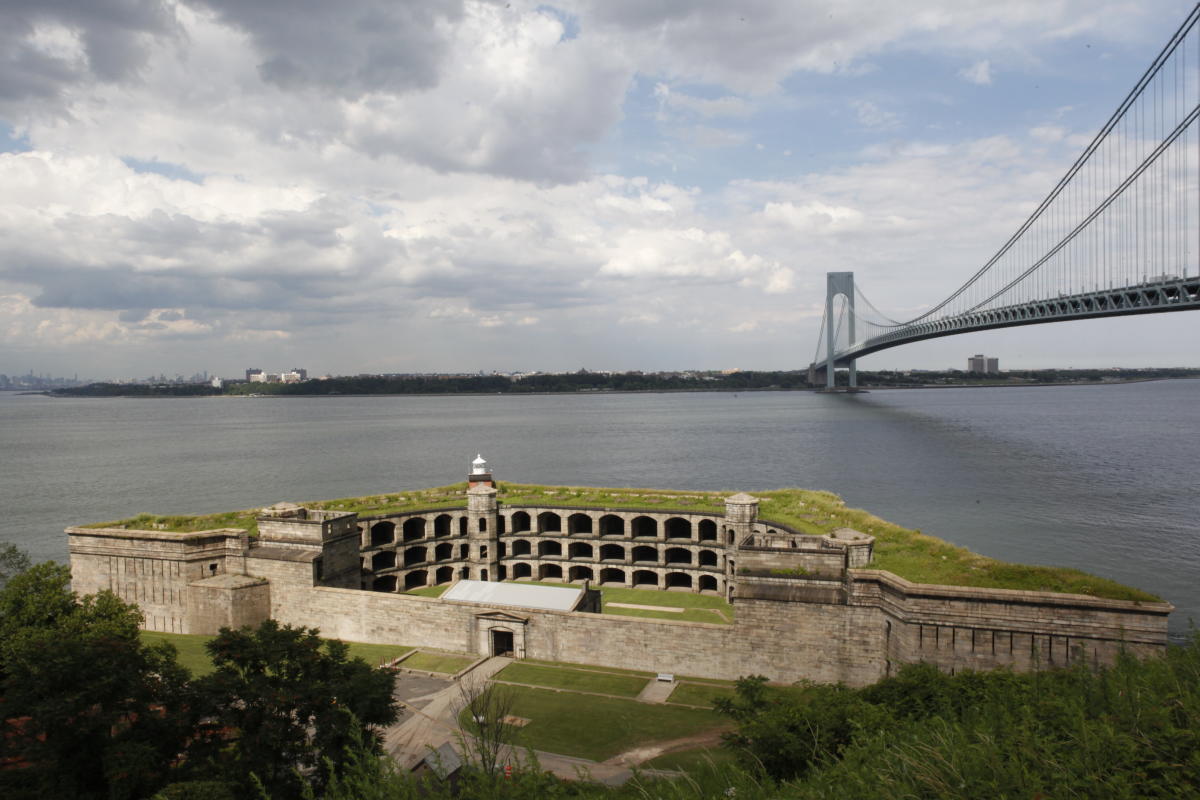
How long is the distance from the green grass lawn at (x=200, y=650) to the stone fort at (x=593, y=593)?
45cm

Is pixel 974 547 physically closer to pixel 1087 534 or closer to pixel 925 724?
pixel 1087 534

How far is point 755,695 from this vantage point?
18.6 m

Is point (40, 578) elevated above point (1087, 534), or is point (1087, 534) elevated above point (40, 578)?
point (40, 578)

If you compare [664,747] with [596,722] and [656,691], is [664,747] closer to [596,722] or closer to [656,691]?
[596,722]

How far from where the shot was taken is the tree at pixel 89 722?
1546 centimetres

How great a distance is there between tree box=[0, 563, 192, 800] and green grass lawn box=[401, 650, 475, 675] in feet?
32.5

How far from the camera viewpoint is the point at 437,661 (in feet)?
89.4

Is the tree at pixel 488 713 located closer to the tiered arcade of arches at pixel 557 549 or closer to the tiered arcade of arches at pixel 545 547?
the tiered arcade of arches at pixel 545 547

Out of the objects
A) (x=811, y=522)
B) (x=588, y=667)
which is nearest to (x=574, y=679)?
(x=588, y=667)

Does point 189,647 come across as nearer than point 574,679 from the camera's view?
No

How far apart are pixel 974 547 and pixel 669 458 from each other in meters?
41.6

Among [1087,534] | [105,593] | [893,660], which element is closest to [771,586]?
[893,660]

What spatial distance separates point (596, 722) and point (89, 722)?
1326cm

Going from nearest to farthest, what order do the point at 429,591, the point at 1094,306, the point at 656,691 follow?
the point at 656,691 < the point at 429,591 < the point at 1094,306
